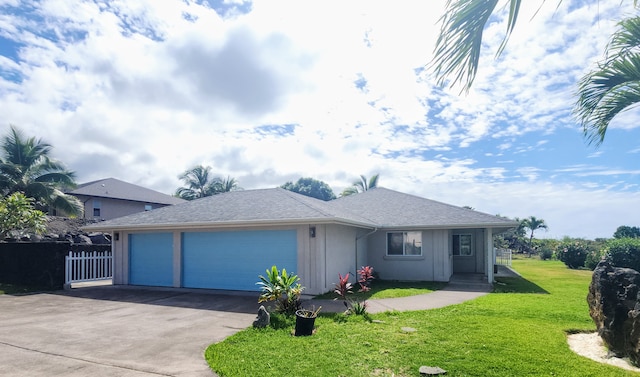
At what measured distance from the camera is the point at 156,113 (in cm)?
1659

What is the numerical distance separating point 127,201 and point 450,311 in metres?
28.5

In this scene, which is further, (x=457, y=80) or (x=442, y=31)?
(x=457, y=80)

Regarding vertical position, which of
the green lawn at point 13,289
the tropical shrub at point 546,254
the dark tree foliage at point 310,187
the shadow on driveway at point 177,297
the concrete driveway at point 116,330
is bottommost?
the tropical shrub at point 546,254

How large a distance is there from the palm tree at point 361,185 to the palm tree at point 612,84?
35.4 metres

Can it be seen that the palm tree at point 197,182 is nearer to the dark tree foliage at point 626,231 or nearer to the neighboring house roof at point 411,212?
the neighboring house roof at point 411,212

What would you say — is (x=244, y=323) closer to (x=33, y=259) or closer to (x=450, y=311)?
(x=450, y=311)

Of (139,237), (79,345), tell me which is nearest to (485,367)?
(79,345)

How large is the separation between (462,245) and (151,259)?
1552 cm

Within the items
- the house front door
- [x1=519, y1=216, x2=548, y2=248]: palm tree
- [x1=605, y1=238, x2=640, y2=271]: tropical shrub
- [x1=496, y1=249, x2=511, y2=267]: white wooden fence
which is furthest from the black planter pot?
[x1=519, y1=216, x2=548, y2=248]: palm tree

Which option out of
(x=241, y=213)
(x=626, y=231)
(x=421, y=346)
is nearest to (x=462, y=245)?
(x=241, y=213)

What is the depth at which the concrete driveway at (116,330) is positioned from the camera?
234 inches

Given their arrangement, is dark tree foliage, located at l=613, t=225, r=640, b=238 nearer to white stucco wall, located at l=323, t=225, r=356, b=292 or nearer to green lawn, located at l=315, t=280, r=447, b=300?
green lawn, located at l=315, t=280, r=447, b=300

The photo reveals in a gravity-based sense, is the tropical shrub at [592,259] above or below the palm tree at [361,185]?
below

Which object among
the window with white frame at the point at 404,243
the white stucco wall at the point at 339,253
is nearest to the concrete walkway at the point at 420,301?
the white stucco wall at the point at 339,253
